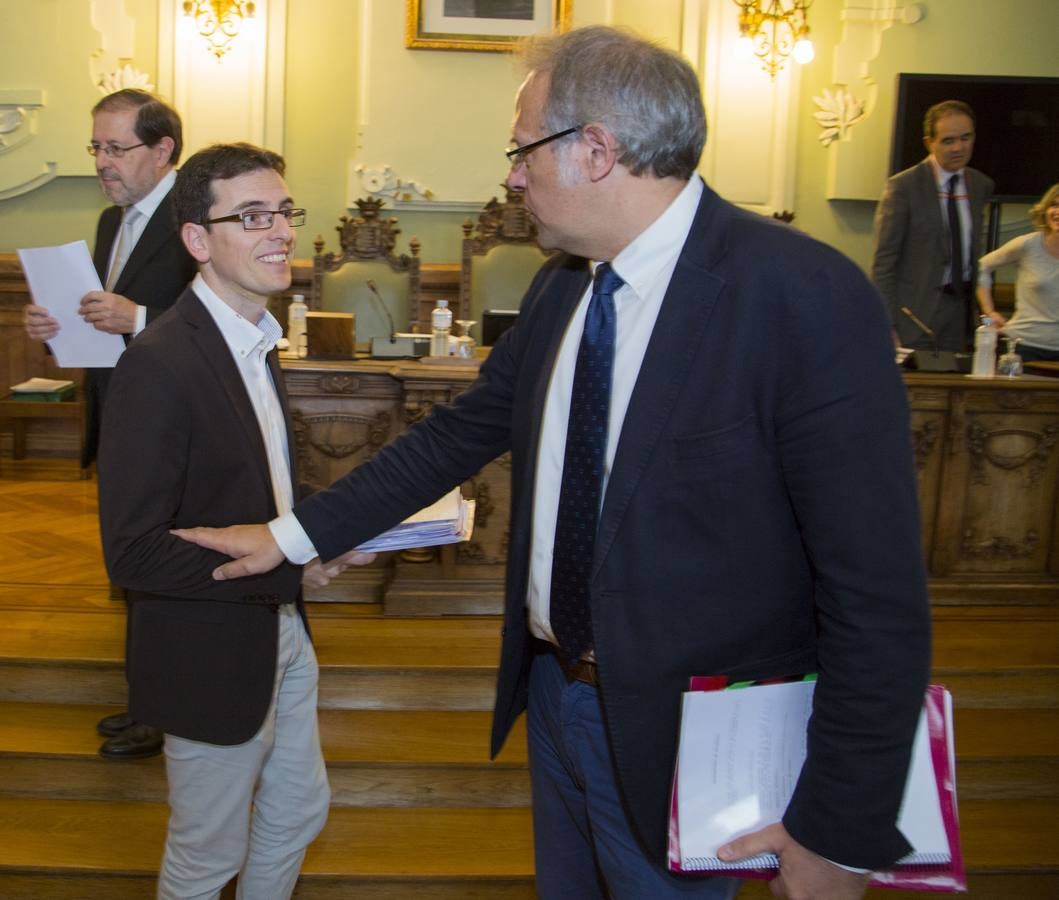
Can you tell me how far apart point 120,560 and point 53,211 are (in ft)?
18.3

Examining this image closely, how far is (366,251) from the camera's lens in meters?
5.64

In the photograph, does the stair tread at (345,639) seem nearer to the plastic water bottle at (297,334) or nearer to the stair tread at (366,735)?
the stair tread at (366,735)

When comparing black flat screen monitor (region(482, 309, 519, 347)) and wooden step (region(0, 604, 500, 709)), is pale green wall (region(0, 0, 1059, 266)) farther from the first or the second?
wooden step (region(0, 604, 500, 709))

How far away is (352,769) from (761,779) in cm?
206

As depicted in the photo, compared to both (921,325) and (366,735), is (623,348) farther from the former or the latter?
(921,325)

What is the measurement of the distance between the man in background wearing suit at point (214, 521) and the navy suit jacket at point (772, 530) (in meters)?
0.72

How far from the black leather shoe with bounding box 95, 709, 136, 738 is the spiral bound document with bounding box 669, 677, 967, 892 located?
89.8 inches

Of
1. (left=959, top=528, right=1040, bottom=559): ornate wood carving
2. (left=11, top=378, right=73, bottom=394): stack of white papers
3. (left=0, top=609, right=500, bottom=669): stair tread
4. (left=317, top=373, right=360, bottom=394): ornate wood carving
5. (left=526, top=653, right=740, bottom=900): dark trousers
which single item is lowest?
(left=0, top=609, right=500, bottom=669): stair tread

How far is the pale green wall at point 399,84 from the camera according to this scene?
21.6ft

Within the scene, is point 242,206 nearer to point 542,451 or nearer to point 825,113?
point 542,451

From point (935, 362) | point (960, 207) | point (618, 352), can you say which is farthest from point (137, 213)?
point (960, 207)

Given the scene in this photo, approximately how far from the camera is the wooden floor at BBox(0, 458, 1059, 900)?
111 inches

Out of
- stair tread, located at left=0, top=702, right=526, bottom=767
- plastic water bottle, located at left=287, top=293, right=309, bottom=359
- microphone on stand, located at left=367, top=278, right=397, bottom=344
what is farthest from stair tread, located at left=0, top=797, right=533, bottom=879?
microphone on stand, located at left=367, top=278, right=397, bottom=344

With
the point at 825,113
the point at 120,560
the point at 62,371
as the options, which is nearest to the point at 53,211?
the point at 62,371
